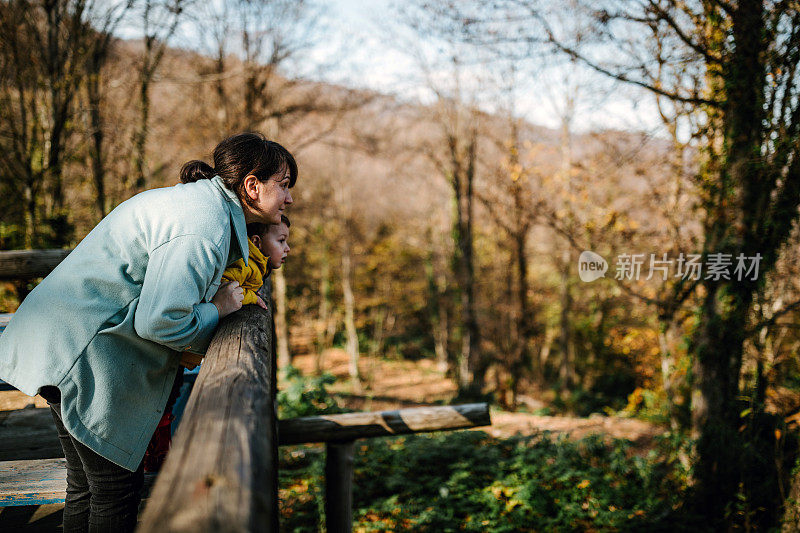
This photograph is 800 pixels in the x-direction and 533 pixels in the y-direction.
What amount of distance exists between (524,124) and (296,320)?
12.9 metres

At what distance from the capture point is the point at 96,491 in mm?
1717

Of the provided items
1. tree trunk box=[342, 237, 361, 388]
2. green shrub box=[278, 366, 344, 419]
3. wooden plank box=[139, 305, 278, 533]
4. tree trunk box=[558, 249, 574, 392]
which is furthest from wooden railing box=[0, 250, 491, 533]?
tree trunk box=[342, 237, 361, 388]

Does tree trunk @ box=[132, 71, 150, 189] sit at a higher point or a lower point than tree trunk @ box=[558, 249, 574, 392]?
higher

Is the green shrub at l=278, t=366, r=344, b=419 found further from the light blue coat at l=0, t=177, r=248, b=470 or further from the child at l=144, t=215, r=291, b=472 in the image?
the light blue coat at l=0, t=177, r=248, b=470

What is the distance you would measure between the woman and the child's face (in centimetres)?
73

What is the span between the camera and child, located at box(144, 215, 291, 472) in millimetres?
2043

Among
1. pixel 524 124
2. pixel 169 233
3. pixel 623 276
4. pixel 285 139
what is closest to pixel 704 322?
pixel 623 276

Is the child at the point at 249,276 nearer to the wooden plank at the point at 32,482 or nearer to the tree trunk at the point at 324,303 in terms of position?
the wooden plank at the point at 32,482

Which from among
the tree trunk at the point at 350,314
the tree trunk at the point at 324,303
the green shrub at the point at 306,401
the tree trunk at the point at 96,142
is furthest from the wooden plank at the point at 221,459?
the tree trunk at the point at 324,303

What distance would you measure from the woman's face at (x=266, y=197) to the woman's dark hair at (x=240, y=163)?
0.02 meters

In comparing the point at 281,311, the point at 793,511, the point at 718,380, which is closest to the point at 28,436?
the point at 793,511

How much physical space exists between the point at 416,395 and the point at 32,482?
15459 millimetres

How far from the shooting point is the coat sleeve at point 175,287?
1.48 m

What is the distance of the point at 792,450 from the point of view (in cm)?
478
